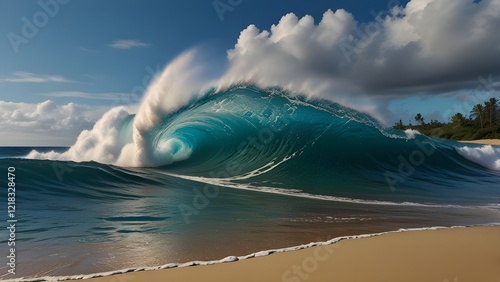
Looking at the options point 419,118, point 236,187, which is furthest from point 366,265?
point 419,118

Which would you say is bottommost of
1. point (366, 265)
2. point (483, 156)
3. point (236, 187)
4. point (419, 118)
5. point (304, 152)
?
point (366, 265)

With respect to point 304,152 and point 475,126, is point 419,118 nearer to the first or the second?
point 475,126

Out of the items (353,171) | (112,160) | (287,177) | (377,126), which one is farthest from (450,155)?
(112,160)

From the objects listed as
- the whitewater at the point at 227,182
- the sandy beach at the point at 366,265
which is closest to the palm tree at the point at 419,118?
the whitewater at the point at 227,182

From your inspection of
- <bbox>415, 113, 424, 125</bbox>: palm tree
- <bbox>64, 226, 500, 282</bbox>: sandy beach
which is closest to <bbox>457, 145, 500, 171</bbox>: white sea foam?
<bbox>64, 226, 500, 282</bbox>: sandy beach

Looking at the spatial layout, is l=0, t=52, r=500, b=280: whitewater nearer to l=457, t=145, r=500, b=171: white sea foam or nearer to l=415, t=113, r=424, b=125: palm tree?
l=457, t=145, r=500, b=171: white sea foam
